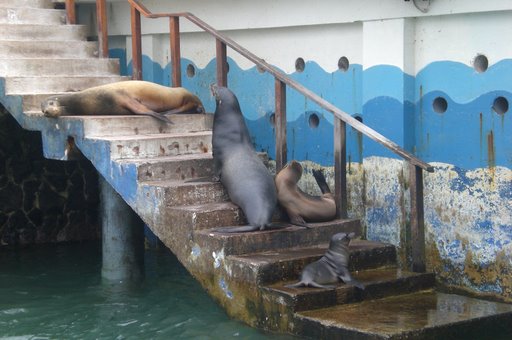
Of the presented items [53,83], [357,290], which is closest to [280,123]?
[357,290]

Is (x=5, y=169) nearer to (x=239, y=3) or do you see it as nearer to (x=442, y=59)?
(x=239, y=3)

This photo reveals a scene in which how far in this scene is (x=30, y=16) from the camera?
11227 mm

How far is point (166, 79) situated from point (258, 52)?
1.48 metres

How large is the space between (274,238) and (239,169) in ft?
2.76

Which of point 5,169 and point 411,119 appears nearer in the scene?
point 411,119

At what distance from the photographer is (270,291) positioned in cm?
774

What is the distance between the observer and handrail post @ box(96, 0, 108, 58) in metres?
11.1

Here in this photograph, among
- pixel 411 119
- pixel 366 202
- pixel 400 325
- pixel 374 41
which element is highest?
pixel 374 41

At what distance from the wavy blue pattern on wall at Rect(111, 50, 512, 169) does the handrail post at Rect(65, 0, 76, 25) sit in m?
2.11

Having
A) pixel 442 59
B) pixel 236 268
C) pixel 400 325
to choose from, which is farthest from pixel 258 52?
pixel 400 325

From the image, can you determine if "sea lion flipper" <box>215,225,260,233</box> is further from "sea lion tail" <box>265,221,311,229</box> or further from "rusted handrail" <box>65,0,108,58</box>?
"rusted handrail" <box>65,0,108,58</box>

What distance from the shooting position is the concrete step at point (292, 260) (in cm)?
789

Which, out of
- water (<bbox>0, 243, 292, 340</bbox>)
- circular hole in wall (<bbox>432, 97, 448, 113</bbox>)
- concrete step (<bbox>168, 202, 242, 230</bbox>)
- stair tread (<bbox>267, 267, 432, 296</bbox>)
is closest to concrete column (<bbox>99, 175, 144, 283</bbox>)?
water (<bbox>0, 243, 292, 340</bbox>)

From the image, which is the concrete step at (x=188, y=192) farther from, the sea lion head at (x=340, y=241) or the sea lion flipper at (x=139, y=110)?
the sea lion head at (x=340, y=241)
